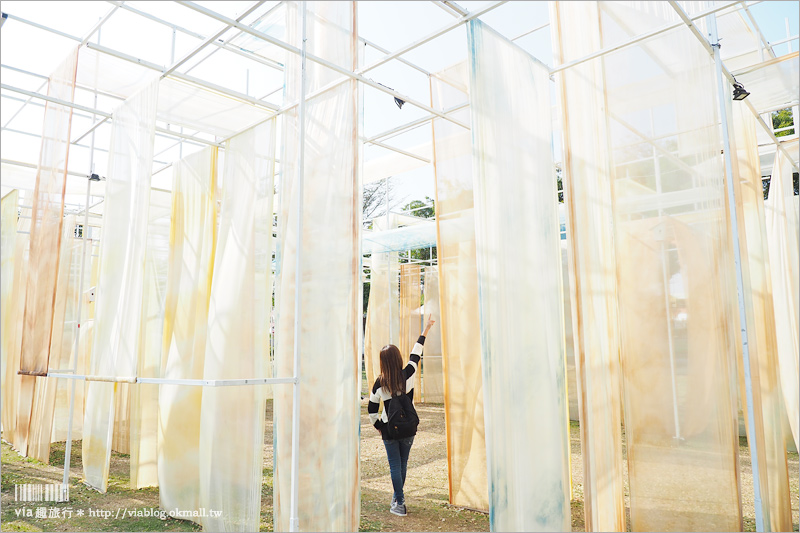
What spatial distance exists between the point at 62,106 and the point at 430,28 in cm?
343

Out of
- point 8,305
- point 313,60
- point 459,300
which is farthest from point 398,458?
point 8,305

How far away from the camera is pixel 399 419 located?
173 inches

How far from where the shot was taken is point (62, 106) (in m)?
4.62

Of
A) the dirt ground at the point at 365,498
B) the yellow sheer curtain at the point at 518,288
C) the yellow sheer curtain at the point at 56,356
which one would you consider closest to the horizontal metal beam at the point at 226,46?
the yellow sheer curtain at the point at 518,288

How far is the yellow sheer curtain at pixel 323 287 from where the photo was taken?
11.3 feet

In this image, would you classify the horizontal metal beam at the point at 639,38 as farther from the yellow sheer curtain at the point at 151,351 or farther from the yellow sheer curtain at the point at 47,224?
the yellow sheer curtain at the point at 151,351

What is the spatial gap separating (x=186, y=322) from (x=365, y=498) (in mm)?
2407

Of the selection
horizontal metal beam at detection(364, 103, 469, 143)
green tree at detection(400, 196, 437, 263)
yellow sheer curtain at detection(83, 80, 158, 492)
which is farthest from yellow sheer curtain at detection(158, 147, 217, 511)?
green tree at detection(400, 196, 437, 263)

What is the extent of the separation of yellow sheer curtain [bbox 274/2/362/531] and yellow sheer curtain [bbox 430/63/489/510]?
1.28 m

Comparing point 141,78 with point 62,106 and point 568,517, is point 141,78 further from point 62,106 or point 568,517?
point 568,517

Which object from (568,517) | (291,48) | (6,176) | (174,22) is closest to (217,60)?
(174,22)

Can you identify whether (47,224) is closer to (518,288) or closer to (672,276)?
(518,288)

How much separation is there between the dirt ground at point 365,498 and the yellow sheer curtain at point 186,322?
427mm

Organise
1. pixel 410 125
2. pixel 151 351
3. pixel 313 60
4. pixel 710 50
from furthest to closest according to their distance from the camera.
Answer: pixel 151 351
pixel 410 125
pixel 313 60
pixel 710 50
